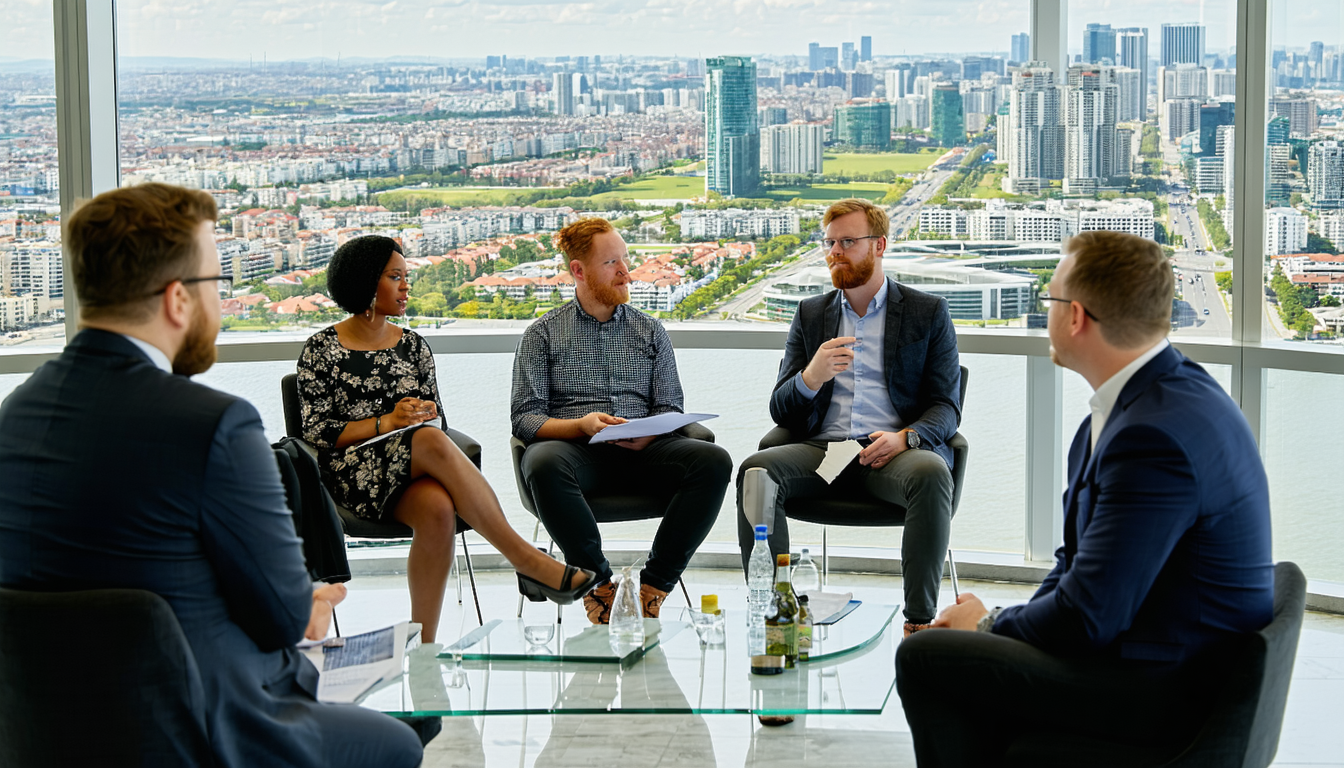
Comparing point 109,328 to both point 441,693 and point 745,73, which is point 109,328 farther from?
point 745,73

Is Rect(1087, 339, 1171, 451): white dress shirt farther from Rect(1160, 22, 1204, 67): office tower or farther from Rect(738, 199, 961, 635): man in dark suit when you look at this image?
Rect(1160, 22, 1204, 67): office tower

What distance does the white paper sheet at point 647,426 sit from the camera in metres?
3.81

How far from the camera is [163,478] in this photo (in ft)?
5.67

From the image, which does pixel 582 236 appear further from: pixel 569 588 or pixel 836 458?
pixel 569 588

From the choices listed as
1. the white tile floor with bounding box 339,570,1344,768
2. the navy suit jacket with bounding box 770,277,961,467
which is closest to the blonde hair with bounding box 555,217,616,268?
the navy suit jacket with bounding box 770,277,961,467

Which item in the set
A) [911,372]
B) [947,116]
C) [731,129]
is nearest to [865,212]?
[911,372]

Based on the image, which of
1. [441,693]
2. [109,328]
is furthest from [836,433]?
[109,328]

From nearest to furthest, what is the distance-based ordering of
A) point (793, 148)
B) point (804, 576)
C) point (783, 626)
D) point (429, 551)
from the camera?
point (783, 626)
point (804, 576)
point (429, 551)
point (793, 148)

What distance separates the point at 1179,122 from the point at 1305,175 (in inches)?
19.1

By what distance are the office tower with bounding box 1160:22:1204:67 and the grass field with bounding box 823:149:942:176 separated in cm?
91

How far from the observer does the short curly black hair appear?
153 inches

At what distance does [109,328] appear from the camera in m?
1.83

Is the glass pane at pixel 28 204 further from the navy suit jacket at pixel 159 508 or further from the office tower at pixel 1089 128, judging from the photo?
the office tower at pixel 1089 128

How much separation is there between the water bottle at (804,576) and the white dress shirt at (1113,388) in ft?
3.40
